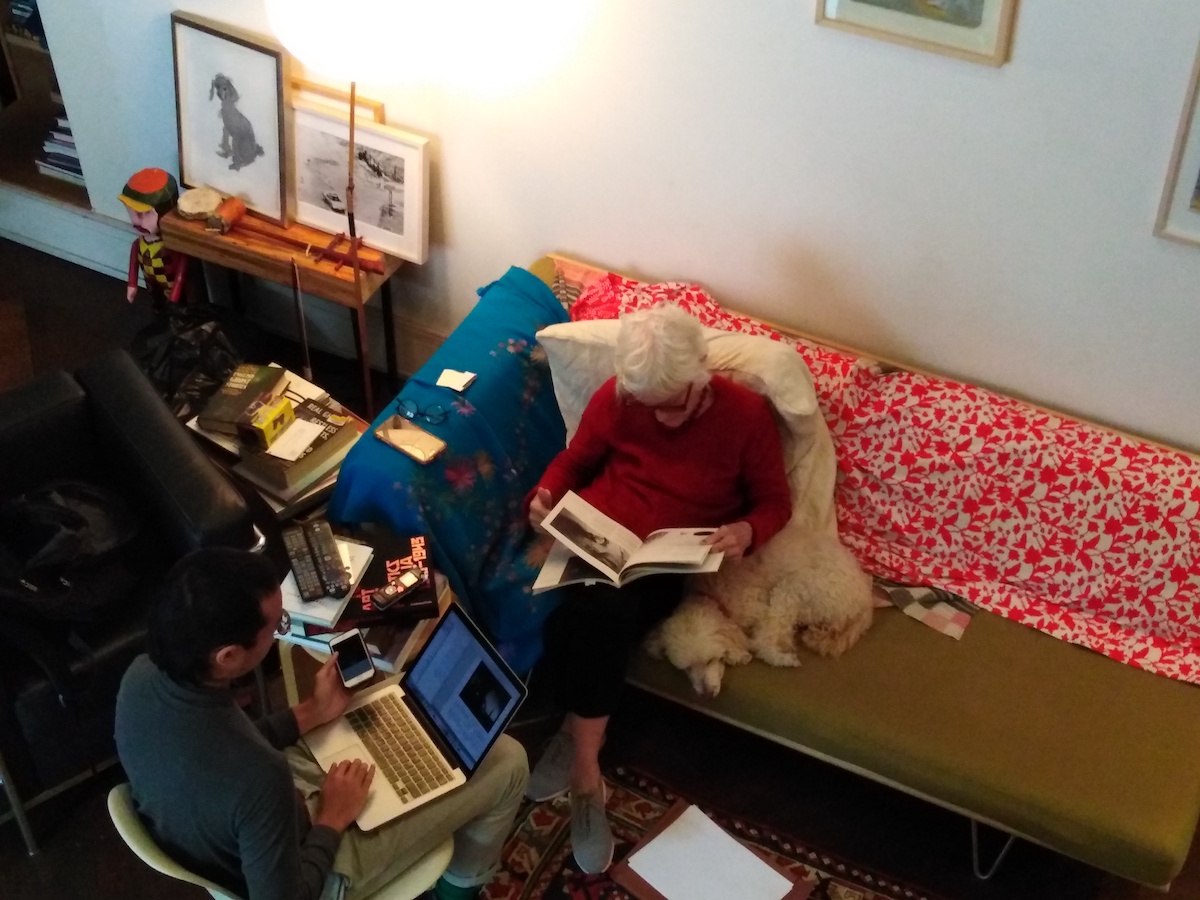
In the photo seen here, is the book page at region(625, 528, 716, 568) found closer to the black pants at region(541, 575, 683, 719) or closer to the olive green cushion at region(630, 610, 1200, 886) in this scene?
the black pants at region(541, 575, 683, 719)

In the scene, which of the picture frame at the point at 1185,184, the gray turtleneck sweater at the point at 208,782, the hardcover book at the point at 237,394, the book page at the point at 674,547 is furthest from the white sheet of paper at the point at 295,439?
the picture frame at the point at 1185,184

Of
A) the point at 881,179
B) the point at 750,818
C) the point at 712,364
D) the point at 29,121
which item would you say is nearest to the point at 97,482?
the point at 712,364

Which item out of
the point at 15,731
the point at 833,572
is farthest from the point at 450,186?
the point at 15,731

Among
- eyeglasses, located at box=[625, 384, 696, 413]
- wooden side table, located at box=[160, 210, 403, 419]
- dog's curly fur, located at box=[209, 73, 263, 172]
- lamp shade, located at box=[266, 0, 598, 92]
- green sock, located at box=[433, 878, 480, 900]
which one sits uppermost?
lamp shade, located at box=[266, 0, 598, 92]

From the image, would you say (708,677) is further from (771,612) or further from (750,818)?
(750,818)

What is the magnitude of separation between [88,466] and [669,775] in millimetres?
1494

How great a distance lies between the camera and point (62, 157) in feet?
12.4

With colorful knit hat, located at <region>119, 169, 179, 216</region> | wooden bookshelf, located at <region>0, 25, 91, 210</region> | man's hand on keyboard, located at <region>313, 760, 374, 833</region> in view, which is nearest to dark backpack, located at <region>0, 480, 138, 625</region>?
man's hand on keyboard, located at <region>313, 760, 374, 833</region>

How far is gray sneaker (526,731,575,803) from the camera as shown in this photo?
2488 millimetres

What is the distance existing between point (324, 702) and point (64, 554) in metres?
0.65

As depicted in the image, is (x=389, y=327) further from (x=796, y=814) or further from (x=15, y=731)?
(x=796, y=814)

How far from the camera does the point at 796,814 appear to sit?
2.51 metres

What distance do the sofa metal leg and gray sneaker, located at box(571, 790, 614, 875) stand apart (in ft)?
2.53

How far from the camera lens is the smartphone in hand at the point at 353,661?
2.05 m
